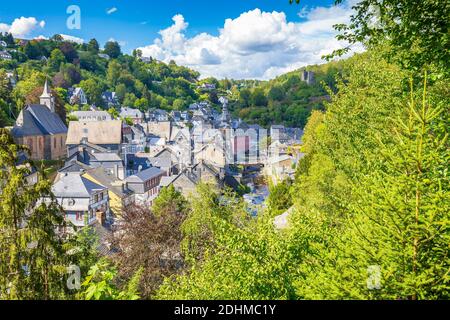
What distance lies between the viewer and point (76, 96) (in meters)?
98.2

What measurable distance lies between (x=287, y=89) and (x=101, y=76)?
181 feet

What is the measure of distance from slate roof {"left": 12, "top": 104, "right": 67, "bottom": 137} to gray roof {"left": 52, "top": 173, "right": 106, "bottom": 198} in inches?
918

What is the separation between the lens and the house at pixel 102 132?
209ft

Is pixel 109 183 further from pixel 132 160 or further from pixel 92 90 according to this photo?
pixel 92 90

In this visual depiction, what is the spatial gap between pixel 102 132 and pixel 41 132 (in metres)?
10.8

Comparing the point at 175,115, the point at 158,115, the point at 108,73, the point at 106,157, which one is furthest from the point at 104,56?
the point at 106,157

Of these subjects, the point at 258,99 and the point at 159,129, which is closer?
the point at 159,129

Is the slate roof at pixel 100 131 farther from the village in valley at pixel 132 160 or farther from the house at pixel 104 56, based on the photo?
the house at pixel 104 56

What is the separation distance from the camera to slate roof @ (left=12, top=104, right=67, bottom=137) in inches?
2104

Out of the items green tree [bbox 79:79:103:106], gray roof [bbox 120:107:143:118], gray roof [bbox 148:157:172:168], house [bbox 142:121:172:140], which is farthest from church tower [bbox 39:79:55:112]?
gray roof [bbox 120:107:143:118]
